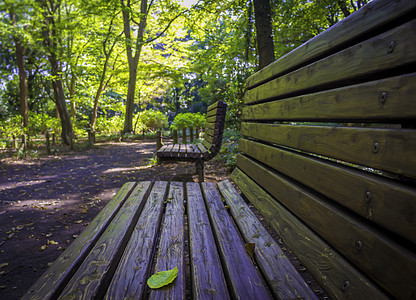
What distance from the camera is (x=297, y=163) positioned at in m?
1.26

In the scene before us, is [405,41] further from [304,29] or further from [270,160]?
[304,29]

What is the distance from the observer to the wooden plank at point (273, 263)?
929 millimetres

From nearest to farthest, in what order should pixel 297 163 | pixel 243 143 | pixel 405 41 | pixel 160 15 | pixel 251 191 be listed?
pixel 405 41 < pixel 297 163 < pixel 251 191 < pixel 243 143 < pixel 160 15

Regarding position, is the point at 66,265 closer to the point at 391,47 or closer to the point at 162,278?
the point at 162,278

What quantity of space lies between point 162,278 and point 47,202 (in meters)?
4.13

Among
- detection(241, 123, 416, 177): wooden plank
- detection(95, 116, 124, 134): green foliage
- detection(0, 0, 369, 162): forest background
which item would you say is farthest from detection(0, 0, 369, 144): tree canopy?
detection(241, 123, 416, 177): wooden plank

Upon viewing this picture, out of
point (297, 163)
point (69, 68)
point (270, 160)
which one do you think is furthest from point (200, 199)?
point (69, 68)

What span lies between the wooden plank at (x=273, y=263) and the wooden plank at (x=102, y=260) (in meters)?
0.62

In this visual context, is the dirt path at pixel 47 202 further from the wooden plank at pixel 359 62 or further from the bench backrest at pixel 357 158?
the wooden plank at pixel 359 62

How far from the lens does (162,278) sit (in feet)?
3.40

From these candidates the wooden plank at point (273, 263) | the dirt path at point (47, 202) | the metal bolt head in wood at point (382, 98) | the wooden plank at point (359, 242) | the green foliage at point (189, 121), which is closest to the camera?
the wooden plank at point (359, 242)

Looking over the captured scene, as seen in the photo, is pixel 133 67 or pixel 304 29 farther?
pixel 133 67

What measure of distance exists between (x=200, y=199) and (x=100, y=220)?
74cm

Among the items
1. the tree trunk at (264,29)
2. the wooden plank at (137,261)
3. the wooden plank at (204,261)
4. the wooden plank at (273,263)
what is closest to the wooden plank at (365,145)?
the wooden plank at (273,263)
